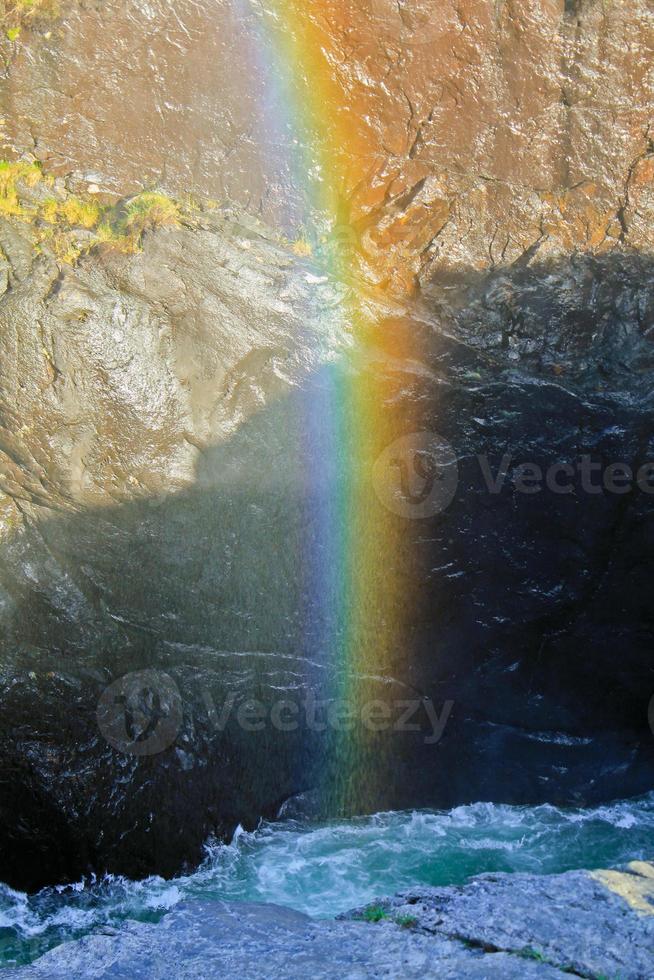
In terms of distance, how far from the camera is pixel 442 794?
713 cm

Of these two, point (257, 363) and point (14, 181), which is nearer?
point (14, 181)

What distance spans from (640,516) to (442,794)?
Result: 2.79 metres

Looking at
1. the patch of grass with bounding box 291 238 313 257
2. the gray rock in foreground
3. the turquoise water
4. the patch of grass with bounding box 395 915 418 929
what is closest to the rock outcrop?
the patch of grass with bounding box 291 238 313 257

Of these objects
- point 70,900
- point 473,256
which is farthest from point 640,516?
point 70,900

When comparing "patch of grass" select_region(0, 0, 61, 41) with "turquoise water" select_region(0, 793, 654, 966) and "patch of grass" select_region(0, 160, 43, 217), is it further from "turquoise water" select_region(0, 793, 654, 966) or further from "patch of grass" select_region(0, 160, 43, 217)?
"turquoise water" select_region(0, 793, 654, 966)

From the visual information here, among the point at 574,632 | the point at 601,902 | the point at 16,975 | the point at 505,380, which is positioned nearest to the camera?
the point at 16,975

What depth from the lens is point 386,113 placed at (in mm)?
6348

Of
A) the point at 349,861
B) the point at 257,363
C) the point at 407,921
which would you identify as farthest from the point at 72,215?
the point at 349,861

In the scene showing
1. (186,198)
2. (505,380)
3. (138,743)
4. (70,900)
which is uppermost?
(186,198)

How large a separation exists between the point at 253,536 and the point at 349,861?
8.19 feet

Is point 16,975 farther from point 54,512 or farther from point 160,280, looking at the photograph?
point 160,280

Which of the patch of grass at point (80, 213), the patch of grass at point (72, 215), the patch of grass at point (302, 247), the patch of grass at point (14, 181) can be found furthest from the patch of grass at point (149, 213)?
the patch of grass at point (302, 247)

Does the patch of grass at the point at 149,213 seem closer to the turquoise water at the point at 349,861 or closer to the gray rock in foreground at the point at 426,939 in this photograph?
the gray rock in foreground at the point at 426,939

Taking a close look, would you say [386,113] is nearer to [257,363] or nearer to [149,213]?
[149,213]
